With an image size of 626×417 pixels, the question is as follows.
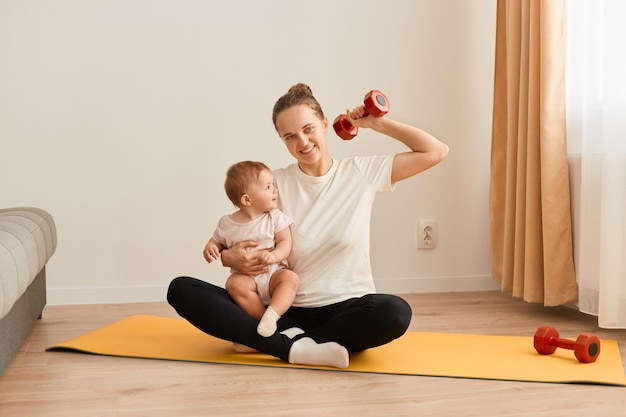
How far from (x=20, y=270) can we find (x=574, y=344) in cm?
147

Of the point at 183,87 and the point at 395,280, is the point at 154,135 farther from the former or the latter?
the point at 395,280

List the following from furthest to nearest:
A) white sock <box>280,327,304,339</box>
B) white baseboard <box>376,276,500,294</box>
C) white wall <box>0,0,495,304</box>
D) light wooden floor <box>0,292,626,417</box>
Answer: white baseboard <box>376,276,500,294</box> → white wall <box>0,0,495,304</box> → white sock <box>280,327,304,339</box> → light wooden floor <box>0,292,626,417</box>

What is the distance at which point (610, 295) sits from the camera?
8.39ft

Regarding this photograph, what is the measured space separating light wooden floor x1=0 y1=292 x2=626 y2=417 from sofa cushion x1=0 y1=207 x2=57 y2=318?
24 centimetres

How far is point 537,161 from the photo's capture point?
9.76 ft

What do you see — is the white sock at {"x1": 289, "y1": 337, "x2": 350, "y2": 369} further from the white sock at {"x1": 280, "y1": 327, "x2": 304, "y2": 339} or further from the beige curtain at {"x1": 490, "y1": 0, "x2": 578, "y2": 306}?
the beige curtain at {"x1": 490, "y1": 0, "x2": 578, "y2": 306}

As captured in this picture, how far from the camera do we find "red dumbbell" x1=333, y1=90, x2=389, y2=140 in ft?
7.21

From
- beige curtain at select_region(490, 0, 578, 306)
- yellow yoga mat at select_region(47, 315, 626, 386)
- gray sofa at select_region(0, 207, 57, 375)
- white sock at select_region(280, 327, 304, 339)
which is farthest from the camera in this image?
beige curtain at select_region(490, 0, 578, 306)

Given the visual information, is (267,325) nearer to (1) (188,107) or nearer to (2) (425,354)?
(2) (425,354)

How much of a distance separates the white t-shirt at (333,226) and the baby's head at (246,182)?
0.44ft

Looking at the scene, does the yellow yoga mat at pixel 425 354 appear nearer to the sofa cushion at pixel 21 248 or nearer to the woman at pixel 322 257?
the woman at pixel 322 257

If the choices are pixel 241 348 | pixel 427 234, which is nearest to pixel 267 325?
pixel 241 348

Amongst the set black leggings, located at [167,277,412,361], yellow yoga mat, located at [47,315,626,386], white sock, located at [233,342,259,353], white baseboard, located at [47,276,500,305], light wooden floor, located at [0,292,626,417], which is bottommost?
white baseboard, located at [47,276,500,305]

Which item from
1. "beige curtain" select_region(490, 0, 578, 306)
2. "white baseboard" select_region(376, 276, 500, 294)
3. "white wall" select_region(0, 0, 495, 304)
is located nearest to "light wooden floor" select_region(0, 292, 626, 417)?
"beige curtain" select_region(490, 0, 578, 306)
